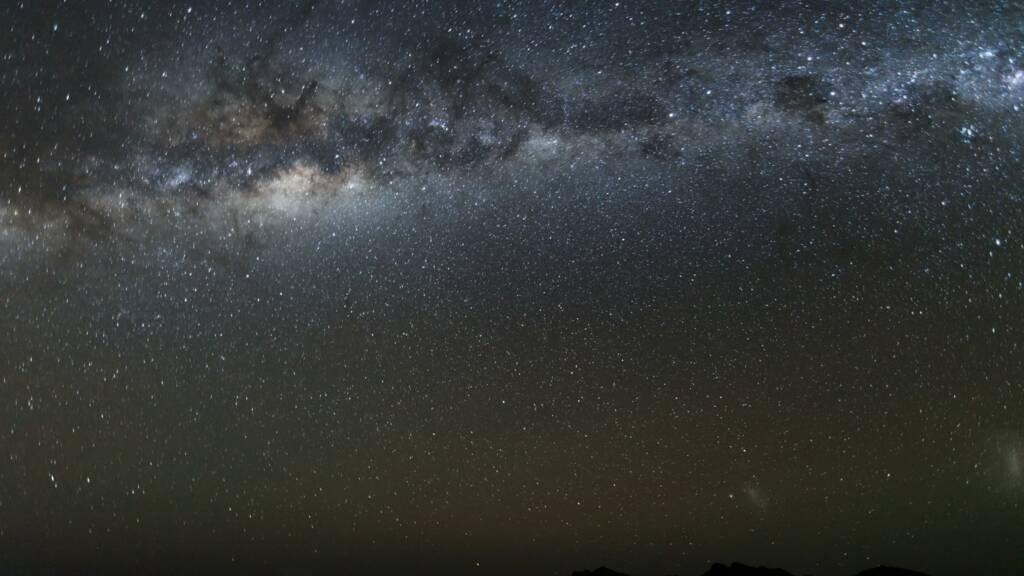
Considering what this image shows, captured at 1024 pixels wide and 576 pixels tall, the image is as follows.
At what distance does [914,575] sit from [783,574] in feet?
34.5

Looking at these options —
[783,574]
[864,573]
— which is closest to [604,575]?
[783,574]

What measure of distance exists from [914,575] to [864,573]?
255cm

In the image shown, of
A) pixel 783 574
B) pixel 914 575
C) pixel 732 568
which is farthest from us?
pixel 732 568

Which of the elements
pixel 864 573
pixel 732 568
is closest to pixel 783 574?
pixel 732 568

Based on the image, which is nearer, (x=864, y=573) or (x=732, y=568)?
(x=864, y=573)

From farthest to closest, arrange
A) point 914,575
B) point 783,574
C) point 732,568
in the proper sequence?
1. point 732,568
2. point 783,574
3. point 914,575

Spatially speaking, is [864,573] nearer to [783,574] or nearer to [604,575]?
[783,574]

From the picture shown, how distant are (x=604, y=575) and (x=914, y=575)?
22.9 metres

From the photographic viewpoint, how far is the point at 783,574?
55.3 metres

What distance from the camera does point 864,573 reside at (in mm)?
46781

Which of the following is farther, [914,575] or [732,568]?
[732,568]

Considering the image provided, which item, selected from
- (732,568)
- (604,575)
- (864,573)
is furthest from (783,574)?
(604,575)

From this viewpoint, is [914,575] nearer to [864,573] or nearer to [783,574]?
[864,573]

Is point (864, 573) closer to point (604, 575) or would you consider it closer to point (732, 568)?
point (732, 568)
